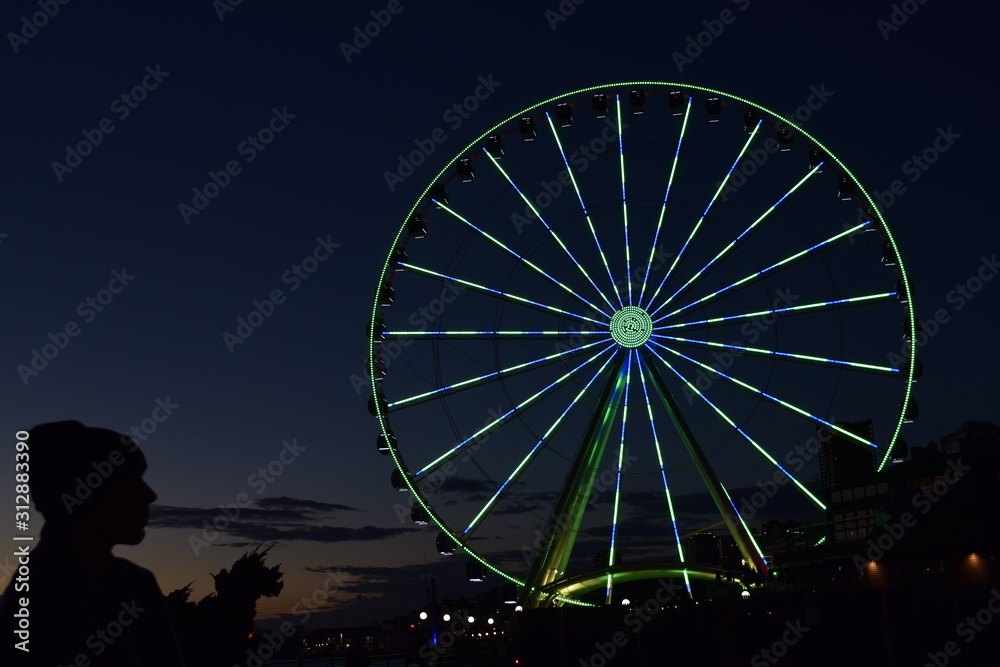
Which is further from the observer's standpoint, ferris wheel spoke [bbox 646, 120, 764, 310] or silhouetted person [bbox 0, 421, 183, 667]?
ferris wheel spoke [bbox 646, 120, 764, 310]

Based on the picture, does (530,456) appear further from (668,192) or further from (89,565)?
(89,565)

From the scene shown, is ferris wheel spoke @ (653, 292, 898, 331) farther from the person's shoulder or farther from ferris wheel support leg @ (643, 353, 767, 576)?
the person's shoulder

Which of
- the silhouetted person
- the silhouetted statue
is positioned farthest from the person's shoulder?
the silhouetted statue

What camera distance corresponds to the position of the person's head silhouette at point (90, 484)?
1658mm

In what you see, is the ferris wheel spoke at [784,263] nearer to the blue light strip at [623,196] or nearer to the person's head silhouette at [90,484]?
the blue light strip at [623,196]

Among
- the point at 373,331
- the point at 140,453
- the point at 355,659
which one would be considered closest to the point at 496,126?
the point at 373,331

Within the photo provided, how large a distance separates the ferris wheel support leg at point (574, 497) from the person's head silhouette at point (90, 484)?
88.8 feet

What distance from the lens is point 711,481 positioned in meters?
29.0

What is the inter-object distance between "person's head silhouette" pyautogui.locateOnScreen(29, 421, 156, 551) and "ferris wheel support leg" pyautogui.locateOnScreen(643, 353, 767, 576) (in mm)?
27058

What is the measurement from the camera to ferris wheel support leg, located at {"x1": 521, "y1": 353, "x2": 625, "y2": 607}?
94.2 ft

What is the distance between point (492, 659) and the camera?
117 feet

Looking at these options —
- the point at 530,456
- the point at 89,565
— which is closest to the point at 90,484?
the point at 89,565

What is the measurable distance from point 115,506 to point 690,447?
28.2 metres

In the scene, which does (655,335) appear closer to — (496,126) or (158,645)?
(496,126)
